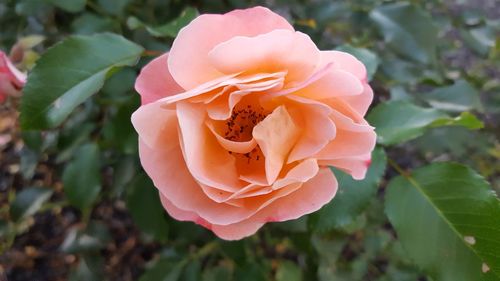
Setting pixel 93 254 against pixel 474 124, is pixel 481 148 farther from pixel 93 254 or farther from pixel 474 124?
pixel 93 254

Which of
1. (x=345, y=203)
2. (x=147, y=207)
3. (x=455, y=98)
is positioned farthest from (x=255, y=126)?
(x=455, y=98)

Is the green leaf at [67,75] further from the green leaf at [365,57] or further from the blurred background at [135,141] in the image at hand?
the green leaf at [365,57]

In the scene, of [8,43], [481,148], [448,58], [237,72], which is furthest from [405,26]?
[448,58]

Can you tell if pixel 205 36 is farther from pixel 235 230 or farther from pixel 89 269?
pixel 89 269

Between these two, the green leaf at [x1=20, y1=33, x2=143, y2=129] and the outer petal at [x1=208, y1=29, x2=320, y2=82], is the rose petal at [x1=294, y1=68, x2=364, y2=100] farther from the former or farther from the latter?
the green leaf at [x1=20, y1=33, x2=143, y2=129]

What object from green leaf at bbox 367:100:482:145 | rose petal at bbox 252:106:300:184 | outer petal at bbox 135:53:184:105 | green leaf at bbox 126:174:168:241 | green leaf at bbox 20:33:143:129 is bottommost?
green leaf at bbox 126:174:168:241

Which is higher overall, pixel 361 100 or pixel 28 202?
pixel 361 100

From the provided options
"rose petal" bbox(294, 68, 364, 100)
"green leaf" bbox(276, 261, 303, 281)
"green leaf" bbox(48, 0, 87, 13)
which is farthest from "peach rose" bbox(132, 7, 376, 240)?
"green leaf" bbox(276, 261, 303, 281)
